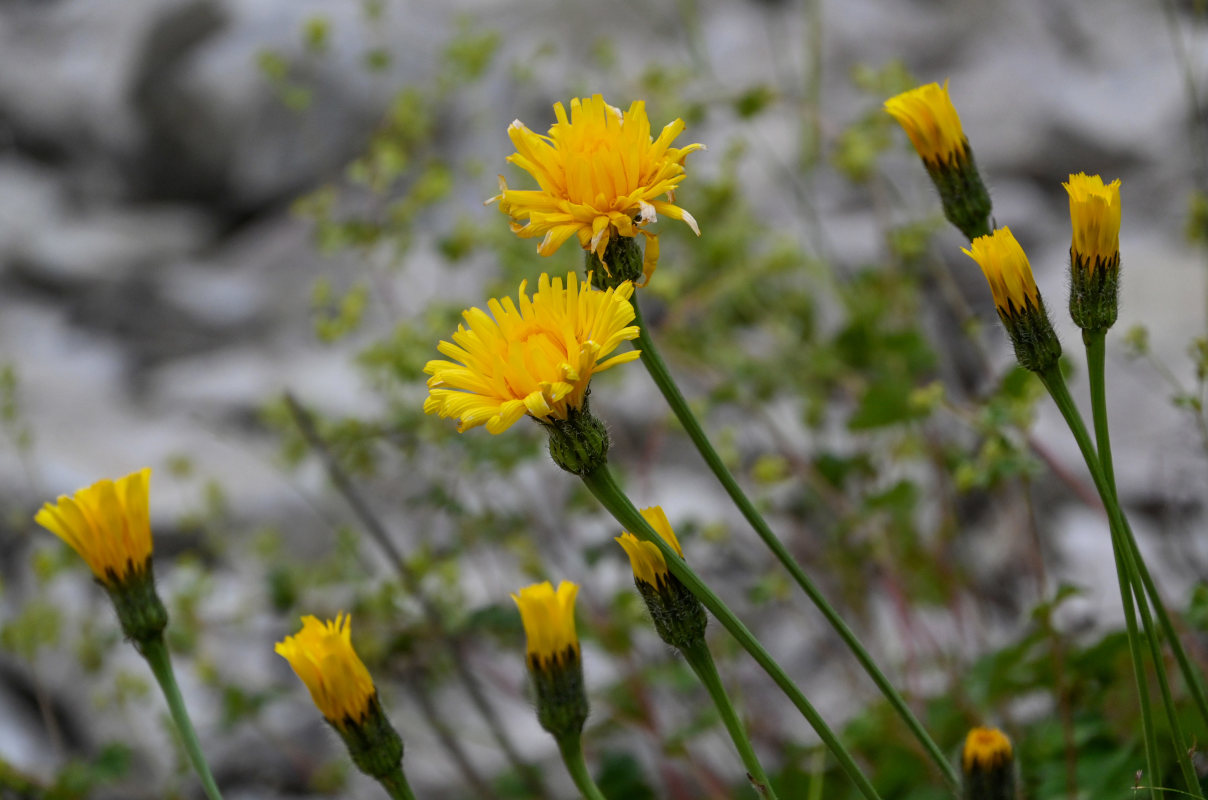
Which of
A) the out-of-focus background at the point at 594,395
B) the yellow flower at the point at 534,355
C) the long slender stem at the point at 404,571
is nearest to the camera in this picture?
the yellow flower at the point at 534,355

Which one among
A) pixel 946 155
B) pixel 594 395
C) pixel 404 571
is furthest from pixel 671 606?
pixel 594 395

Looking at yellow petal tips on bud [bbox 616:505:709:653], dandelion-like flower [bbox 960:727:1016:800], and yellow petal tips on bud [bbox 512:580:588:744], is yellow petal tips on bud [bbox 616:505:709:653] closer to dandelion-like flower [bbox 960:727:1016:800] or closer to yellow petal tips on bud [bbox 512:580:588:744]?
yellow petal tips on bud [bbox 512:580:588:744]

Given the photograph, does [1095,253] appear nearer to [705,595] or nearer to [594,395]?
[705,595]

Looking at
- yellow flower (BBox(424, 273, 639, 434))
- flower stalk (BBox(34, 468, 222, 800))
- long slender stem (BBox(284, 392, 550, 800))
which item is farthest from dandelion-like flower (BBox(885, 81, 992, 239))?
long slender stem (BBox(284, 392, 550, 800))

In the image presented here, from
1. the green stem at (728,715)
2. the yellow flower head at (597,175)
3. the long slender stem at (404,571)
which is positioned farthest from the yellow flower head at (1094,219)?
the long slender stem at (404,571)

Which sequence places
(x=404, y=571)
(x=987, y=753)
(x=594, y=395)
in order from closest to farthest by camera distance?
(x=987, y=753) < (x=404, y=571) < (x=594, y=395)

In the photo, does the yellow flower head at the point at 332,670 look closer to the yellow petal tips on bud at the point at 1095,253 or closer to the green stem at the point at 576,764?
the green stem at the point at 576,764
